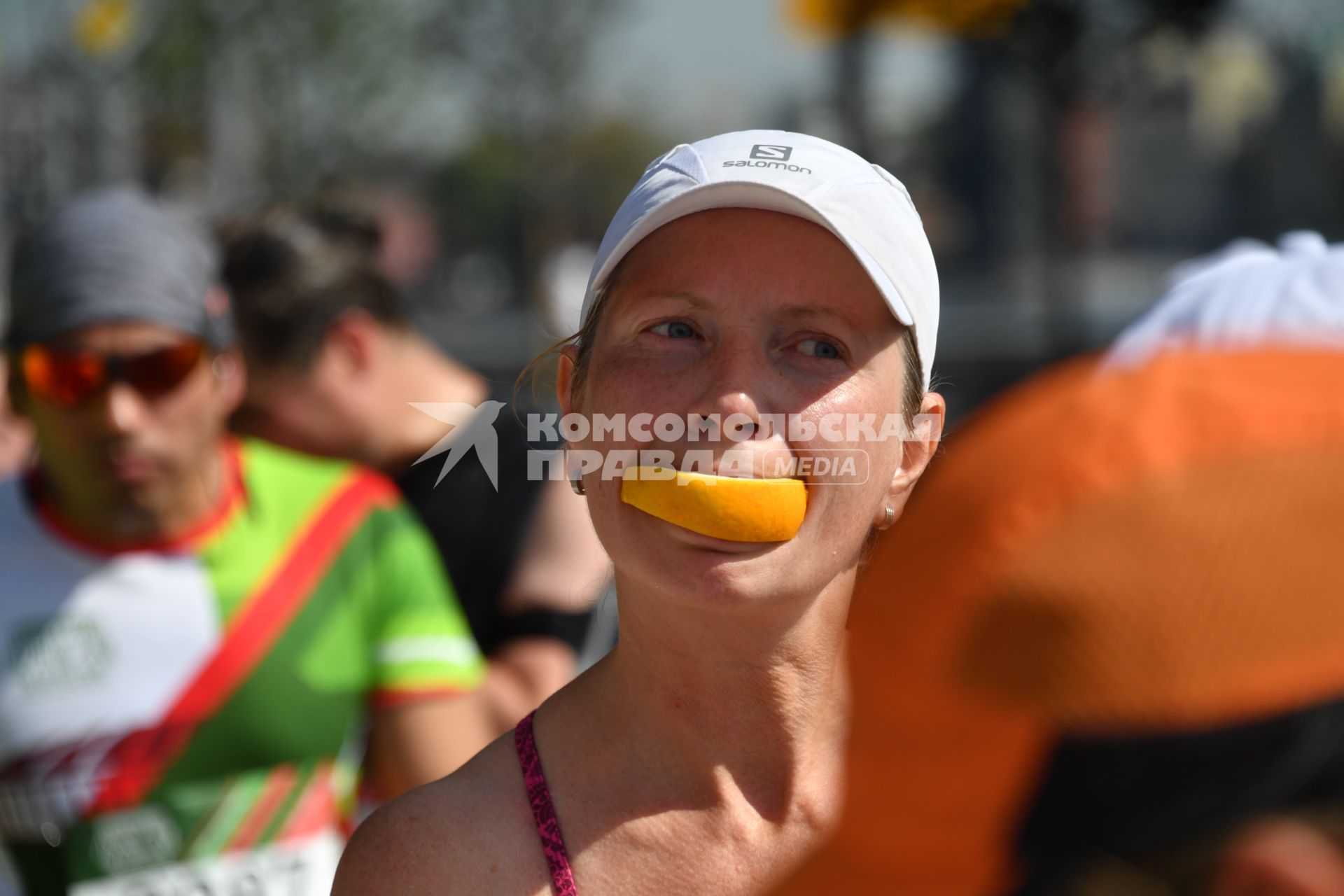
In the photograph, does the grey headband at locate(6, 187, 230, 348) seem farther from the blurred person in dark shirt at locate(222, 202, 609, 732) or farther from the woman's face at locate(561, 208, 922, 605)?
the woman's face at locate(561, 208, 922, 605)

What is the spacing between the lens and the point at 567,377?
1.84 meters

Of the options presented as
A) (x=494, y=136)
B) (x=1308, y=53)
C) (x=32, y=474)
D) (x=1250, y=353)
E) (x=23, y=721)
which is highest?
(x=1250, y=353)

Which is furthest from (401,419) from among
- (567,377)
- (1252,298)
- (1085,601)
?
(1085,601)

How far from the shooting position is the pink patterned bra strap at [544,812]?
1533 mm

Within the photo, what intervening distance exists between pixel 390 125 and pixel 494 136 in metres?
1.19

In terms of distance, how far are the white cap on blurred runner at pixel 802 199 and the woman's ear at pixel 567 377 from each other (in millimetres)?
164

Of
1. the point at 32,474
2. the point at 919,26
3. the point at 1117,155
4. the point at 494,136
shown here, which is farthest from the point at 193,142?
the point at 1117,155

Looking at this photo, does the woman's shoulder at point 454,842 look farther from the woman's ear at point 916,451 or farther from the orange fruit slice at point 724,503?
the woman's ear at point 916,451

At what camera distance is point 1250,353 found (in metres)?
0.78

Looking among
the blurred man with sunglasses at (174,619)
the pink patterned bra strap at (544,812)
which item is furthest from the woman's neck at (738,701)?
the blurred man with sunglasses at (174,619)

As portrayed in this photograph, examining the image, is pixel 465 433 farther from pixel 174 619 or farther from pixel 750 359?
pixel 750 359

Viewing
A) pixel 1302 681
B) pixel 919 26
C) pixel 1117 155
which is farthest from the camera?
pixel 1117 155

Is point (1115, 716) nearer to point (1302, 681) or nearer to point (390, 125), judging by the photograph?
point (1302, 681)

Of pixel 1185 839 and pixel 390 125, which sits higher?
pixel 1185 839
